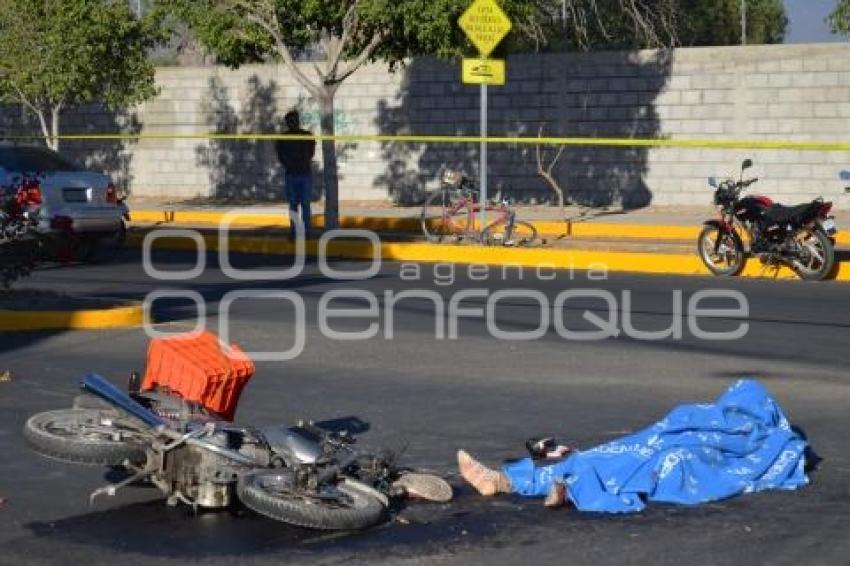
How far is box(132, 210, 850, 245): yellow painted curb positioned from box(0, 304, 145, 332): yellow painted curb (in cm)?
1038

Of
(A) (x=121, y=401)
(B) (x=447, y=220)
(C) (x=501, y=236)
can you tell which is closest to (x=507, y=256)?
(C) (x=501, y=236)

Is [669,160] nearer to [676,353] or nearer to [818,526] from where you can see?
[676,353]

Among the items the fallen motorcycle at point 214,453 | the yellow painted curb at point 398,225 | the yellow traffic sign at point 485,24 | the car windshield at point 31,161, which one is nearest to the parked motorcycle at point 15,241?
the car windshield at point 31,161

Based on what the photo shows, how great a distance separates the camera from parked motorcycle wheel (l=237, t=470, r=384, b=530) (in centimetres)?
737

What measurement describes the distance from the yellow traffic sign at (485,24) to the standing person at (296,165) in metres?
2.83

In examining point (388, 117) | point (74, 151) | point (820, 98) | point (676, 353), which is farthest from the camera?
point (74, 151)

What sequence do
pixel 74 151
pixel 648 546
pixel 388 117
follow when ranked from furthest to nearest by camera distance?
pixel 74 151
pixel 388 117
pixel 648 546

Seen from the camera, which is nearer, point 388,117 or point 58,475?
point 58,475

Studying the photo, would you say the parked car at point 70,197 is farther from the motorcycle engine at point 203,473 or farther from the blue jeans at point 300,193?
the motorcycle engine at point 203,473

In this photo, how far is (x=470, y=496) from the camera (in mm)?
8172

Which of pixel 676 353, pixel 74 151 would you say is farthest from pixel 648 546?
pixel 74 151

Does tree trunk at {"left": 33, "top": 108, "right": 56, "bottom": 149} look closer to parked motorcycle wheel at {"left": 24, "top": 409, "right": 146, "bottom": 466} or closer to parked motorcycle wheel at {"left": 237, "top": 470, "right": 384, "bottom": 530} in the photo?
parked motorcycle wheel at {"left": 24, "top": 409, "right": 146, "bottom": 466}

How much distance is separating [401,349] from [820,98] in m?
15.3

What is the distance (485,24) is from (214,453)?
1538 centimetres
